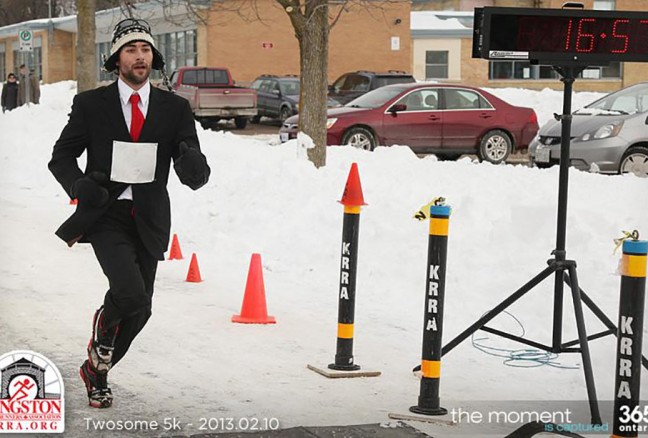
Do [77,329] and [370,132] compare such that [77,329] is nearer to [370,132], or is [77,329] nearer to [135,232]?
[135,232]

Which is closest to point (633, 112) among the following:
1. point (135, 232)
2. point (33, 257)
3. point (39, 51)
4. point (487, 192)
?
point (487, 192)

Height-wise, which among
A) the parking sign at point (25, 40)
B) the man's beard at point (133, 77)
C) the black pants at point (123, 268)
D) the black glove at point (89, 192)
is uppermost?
Result: the parking sign at point (25, 40)

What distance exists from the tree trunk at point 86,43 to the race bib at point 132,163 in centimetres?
2348

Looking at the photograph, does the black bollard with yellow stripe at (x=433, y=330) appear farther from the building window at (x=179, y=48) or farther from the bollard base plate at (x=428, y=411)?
the building window at (x=179, y=48)

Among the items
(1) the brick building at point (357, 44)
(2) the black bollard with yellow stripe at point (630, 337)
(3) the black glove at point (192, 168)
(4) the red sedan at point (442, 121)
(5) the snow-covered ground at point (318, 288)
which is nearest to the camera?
(2) the black bollard with yellow stripe at point (630, 337)

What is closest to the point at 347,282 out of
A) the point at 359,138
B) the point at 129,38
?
the point at 129,38

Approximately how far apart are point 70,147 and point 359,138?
54.1ft

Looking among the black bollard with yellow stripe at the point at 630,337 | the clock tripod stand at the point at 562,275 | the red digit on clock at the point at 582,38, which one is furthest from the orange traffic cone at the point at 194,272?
the black bollard with yellow stripe at the point at 630,337

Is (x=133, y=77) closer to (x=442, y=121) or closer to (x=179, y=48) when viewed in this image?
(x=442, y=121)

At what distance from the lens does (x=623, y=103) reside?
20.0m

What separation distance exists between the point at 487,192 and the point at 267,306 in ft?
13.0

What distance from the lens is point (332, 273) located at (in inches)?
451

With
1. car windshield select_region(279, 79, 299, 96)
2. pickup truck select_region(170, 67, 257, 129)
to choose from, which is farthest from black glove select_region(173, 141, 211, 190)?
car windshield select_region(279, 79, 299, 96)

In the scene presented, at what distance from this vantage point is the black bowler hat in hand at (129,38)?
640 cm
